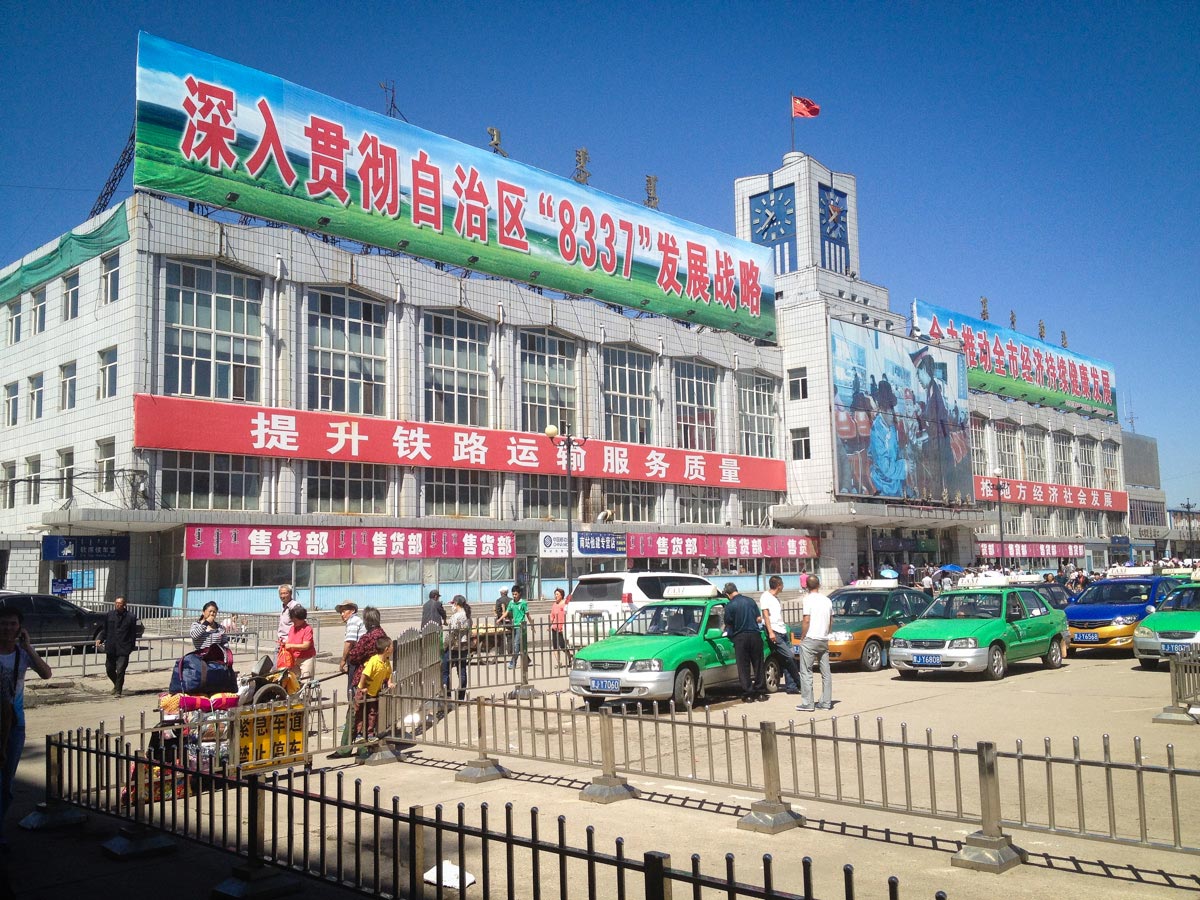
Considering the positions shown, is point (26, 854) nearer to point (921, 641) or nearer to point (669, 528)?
point (921, 641)

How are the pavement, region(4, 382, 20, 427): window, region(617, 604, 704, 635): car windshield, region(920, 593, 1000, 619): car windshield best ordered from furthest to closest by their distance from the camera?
1. region(4, 382, 20, 427): window
2. region(920, 593, 1000, 619): car windshield
3. region(617, 604, 704, 635): car windshield
4. the pavement

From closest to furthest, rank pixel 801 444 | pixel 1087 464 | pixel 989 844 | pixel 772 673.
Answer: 1. pixel 989 844
2. pixel 772 673
3. pixel 801 444
4. pixel 1087 464

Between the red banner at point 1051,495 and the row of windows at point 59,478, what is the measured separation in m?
52.9

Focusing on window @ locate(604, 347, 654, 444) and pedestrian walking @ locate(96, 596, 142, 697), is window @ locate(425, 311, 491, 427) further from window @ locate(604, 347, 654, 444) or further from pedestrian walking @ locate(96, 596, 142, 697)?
pedestrian walking @ locate(96, 596, 142, 697)

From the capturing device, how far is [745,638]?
49.1 ft

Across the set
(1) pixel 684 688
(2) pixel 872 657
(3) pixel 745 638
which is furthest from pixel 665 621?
(2) pixel 872 657

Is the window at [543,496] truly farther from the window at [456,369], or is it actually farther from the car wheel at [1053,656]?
the car wheel at [1053,656]

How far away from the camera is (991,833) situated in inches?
271

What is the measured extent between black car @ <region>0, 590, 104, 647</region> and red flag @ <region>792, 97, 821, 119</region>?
51897 millimetres

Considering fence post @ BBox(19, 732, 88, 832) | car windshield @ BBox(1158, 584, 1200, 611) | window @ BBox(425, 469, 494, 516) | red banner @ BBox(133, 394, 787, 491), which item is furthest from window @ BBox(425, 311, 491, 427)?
fence post @ BBox(19, 732, 88, 832)

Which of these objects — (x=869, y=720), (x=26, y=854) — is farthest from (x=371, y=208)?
(x=26, y=854)

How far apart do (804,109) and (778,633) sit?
177ft

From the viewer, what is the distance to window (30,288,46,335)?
3981 cm

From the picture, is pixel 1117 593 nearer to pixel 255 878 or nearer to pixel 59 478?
pixel 255 878
